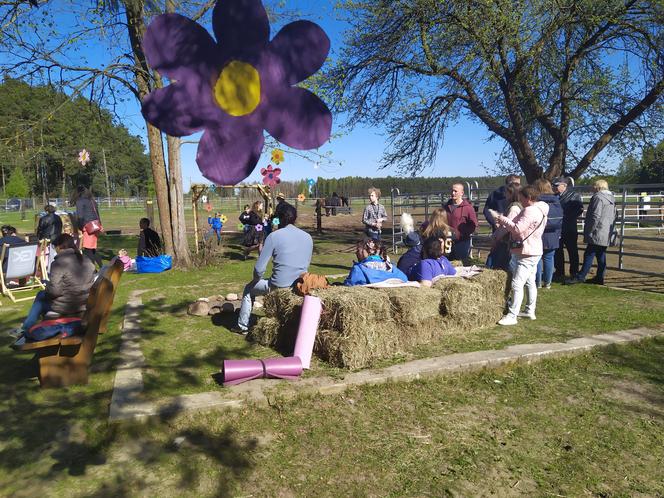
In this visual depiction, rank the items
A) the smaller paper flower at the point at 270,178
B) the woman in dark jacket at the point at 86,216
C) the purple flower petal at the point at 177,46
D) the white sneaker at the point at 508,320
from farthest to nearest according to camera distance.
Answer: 1. the woman in dark jacket at the point at 86,216
2. the white sneaker at the point at 508,320
3. the smaller paper flower at the point at 270,178
4. the purple flower petal at the point at 177,46

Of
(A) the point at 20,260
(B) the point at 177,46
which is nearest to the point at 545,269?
(B) the point at 177,46

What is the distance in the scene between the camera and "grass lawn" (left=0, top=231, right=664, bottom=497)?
8.34 ft

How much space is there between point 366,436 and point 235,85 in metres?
2.30

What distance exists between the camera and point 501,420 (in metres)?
3.27

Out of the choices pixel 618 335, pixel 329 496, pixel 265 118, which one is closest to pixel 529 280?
pixel 618 335

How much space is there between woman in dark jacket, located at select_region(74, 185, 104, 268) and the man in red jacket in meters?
7.59

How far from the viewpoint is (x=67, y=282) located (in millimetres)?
4293

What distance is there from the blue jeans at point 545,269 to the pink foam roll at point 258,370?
5.09 metres

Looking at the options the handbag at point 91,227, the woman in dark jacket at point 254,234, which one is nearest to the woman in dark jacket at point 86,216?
the handbag at point 91,227

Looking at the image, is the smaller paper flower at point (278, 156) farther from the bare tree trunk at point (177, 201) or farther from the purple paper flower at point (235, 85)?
the bare tree trunk at point (177, 201)

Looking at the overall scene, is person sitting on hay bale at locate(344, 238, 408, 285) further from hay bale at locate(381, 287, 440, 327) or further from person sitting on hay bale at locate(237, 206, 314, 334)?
person sitting on hay bale at locate(237, 206, 314, 334)

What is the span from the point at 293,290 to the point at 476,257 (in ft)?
26.5

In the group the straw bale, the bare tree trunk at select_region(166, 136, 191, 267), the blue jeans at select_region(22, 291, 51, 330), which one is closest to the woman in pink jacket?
the straw bale

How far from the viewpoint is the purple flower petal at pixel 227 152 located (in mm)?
1918
